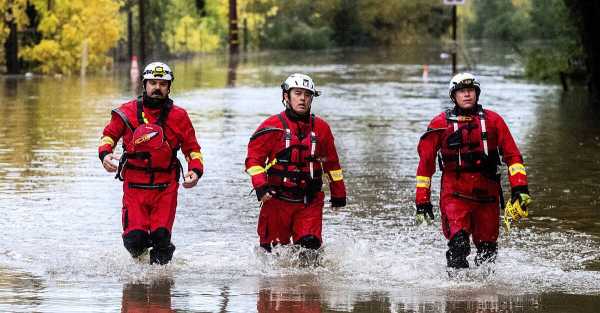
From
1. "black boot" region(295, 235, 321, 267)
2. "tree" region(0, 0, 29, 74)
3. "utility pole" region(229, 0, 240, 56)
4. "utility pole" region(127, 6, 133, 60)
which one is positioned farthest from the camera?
"utility pole" region(229, 0, 240, 56)

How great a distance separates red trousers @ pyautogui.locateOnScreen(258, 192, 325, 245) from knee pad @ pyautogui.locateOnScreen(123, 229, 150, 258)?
93 centimetres

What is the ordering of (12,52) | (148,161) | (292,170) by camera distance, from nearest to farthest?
(148,161)
(292,170)
(12,52)

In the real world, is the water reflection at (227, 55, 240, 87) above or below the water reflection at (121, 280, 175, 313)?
below

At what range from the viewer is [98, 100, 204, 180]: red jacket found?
33.8 ft

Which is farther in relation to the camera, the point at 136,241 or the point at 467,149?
the point at 136,241

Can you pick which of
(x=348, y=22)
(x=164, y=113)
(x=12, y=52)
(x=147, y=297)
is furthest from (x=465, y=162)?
(x=348, y=22)

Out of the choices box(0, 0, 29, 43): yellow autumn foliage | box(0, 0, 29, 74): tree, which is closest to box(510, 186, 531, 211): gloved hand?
box(0, 0, 29, 43): yellow autumn foliage

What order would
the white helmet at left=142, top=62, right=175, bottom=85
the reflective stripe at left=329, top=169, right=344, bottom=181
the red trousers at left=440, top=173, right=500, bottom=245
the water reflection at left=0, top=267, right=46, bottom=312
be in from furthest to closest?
1. the reflective stripe at left=329, top=169, right=344, bottom=181
2. the white helmet at left=142, top=62, right=175, bottom=85
3. the red trousers at left=440, top=173, right=500, bottom=245
4. the water reflection at left=0, top=267, right=46, bottom=312

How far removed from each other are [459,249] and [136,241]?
2430mm

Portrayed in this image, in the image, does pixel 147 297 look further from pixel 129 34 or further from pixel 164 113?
pixel 129 34

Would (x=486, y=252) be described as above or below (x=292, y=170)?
below

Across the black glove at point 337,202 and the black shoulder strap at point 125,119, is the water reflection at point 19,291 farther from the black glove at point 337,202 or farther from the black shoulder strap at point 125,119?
the black glove at point 337,202

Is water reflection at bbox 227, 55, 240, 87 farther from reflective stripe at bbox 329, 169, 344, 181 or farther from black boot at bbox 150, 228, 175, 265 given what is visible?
black boot at bbox 150, 228, 175, 265

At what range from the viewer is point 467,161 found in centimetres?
995
